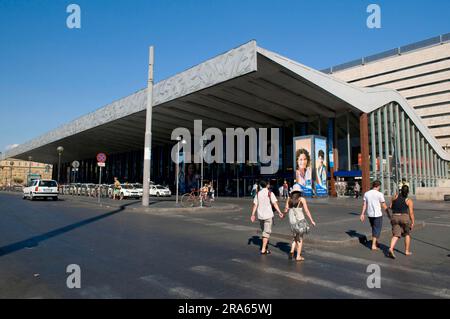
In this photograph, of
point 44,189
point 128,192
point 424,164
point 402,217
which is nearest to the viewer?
point 402,217

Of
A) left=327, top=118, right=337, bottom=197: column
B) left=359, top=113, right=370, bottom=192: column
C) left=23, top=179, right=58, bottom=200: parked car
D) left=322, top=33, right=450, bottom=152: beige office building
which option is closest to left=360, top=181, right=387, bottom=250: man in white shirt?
left=359, top=113, right=370, bottom=192: column

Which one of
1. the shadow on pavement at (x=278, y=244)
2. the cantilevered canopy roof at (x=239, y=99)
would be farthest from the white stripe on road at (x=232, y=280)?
the cantilevered canopy roof at (x=239, y=99)

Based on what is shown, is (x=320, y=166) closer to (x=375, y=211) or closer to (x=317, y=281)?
(x=375, y=211)

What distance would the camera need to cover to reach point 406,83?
77500 millimetres

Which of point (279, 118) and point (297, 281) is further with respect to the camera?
point (279, 118)

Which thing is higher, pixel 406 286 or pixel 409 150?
pixel 409 150

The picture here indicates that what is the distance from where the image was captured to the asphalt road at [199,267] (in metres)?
4.86

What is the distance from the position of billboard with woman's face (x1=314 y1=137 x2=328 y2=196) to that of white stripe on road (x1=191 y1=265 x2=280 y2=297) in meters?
25.9

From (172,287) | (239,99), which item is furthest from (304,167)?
(172,287)

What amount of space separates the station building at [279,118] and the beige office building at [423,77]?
27.2 metres

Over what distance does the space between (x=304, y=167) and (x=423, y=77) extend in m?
60.8

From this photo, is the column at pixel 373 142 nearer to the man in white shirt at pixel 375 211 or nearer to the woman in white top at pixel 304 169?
the woman in white top at pixel 304 169

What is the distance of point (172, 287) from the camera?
500cm
